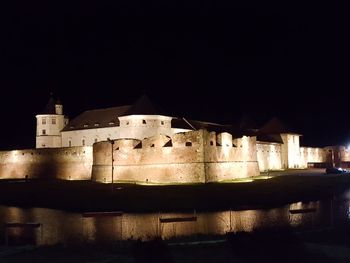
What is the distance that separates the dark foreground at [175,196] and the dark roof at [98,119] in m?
17.6

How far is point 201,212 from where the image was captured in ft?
79.7

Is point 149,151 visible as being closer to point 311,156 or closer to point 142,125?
point 142,125

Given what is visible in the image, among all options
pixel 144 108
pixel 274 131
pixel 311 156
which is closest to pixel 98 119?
pixel 144 108

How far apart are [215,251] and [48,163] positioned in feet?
123

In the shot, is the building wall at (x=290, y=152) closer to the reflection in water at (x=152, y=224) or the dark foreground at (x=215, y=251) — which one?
the reflection in water at (x=152, y=224)

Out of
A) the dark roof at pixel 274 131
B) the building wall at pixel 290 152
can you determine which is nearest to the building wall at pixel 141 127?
the dark roof at pixel 274 131

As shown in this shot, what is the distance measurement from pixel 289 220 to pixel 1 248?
1200 cm

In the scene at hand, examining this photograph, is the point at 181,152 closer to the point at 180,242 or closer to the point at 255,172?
the point at 255,172

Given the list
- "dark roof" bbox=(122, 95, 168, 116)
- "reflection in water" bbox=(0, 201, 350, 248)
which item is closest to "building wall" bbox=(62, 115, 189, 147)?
"dark roof" bbox=(122, 95, 168, 116)

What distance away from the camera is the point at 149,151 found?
124 feet

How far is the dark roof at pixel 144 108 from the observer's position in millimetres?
49656

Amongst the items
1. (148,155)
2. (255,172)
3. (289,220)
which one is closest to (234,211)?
(289,220)

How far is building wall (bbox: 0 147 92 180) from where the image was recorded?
1780 inches

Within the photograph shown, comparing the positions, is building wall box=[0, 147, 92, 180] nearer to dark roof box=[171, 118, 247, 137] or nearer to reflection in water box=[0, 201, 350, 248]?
dark roof box=[171, 118, 247, 137]
